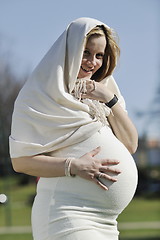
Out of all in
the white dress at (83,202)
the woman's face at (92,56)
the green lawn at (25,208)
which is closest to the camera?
the white dress at (83,202)

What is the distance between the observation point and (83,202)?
2.30m

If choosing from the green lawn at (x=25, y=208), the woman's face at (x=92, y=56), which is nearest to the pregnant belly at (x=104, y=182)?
the woman's face at (x=92, y=56)

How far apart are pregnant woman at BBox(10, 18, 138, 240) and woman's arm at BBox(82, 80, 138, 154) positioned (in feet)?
0.13

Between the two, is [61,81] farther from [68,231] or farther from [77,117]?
[68,231]

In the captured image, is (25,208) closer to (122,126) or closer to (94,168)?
(122,126)

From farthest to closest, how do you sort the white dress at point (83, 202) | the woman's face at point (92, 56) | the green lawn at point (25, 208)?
the green lawn at point (25, 208) → the woman's face at point (92, 56) → the white dress at point (83, 202)

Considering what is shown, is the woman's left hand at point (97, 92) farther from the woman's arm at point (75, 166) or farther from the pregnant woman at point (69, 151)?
the woman's arm at point (75, 166)

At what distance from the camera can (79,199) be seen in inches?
90.4

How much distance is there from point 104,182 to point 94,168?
0.24 feet

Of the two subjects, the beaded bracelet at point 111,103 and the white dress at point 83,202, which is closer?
the white dress at point 83,202

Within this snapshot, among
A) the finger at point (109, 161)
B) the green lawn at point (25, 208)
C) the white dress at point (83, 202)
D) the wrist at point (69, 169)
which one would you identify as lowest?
the green lawn at point (25, 208)

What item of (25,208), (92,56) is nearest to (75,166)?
(92,56)

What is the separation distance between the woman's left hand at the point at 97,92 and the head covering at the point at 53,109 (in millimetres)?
105

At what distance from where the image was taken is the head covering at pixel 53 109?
2.35 metres
